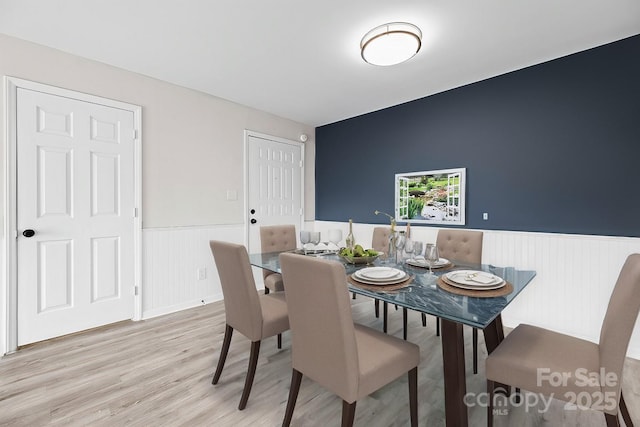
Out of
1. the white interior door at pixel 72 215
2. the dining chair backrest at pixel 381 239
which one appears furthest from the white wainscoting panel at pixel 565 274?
the white interior door at pixel 72 215

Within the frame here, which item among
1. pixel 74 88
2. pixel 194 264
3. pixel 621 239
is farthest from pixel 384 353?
pixel 74 88

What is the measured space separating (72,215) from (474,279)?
319 cm

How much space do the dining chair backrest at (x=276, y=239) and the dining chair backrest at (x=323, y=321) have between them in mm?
1545

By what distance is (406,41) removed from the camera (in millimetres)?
2113

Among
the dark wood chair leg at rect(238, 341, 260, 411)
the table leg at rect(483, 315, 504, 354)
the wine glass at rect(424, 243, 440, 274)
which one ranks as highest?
the wine glass at rect(424, 243, 440, 274)

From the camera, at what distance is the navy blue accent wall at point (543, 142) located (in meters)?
2.37

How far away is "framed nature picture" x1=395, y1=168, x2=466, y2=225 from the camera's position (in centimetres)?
326

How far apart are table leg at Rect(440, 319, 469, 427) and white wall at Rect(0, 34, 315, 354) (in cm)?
290

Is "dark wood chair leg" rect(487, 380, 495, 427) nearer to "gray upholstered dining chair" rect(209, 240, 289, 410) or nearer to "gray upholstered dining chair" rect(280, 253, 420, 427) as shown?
"gray upholstered dining chair" rect(280, 253, 420, 427)

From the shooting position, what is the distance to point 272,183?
4.23 metres

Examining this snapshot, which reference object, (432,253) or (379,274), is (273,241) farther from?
(432,253)

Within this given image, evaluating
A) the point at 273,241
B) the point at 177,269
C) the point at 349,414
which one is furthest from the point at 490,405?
the point at 177,269

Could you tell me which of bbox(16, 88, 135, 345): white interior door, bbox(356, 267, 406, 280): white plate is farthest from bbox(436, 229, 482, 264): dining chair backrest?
bbox(16, 88, 135, 345): white interior door

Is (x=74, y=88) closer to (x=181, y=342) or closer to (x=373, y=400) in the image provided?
(x=181, y=342)
